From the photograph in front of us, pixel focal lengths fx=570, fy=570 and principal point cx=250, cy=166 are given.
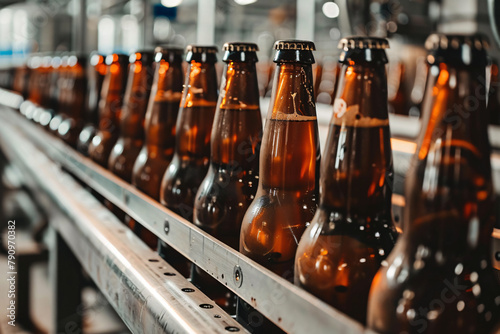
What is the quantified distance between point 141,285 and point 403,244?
0.39 m

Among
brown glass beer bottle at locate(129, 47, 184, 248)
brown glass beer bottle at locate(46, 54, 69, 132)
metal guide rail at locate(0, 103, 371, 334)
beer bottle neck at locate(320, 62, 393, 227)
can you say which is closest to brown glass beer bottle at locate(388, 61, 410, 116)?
brown glass beer bottle at locate(46, 54, 69, 132)

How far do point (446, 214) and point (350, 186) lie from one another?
12cm

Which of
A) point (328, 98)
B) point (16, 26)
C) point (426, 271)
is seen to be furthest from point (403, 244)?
point (16, 26)

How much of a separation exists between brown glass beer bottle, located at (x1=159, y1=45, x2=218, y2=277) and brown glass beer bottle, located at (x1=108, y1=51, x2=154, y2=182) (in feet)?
0.89

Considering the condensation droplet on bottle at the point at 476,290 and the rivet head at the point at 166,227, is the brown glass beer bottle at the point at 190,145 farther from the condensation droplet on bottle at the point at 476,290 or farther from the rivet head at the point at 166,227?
the condensation droplet on bottle at the point at 476,290

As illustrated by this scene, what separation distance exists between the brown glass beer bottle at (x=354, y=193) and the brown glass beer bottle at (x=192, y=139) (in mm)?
300

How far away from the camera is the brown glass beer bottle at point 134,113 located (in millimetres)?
1086

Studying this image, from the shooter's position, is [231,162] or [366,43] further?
[231,162]

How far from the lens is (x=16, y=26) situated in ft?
28.0

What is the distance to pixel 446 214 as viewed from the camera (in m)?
0.41

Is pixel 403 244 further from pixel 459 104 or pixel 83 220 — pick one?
pixel 83 220

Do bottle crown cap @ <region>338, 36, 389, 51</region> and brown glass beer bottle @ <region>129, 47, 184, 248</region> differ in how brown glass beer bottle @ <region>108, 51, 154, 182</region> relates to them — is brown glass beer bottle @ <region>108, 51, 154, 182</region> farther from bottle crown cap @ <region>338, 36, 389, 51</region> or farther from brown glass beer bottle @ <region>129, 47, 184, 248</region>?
bottle crown cap @ <region>338, 36, 389, 51</region>

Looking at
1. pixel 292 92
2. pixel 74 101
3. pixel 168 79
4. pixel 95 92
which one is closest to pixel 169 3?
pixel 74 101

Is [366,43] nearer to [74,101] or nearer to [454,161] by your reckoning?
[454,161]
